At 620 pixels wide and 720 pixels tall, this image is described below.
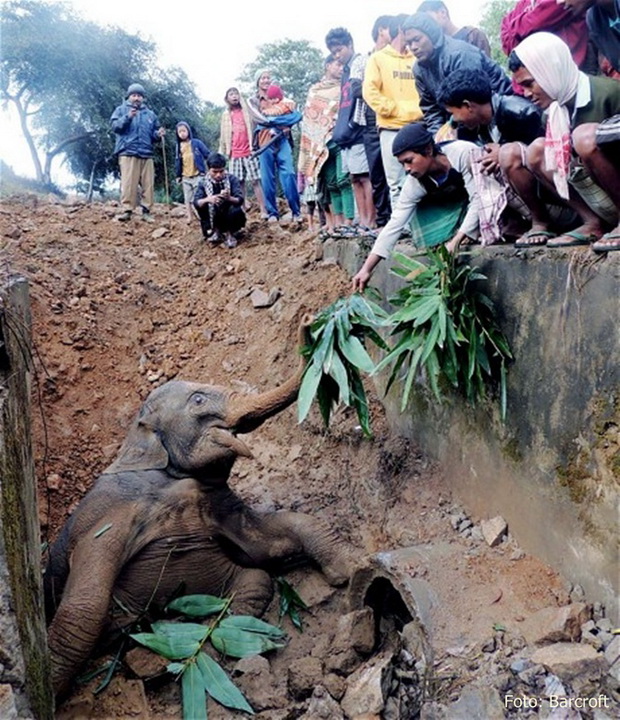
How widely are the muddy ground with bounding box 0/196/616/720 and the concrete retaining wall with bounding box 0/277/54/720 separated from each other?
23.1 inches

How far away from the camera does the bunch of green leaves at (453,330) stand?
3.97 meters

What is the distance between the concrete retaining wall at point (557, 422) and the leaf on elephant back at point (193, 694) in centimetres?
183

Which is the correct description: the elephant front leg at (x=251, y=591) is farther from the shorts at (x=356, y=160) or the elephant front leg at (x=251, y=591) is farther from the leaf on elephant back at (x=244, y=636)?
the shorts at (x=356, y=160)

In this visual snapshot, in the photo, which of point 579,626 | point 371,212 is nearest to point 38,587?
point 579,626

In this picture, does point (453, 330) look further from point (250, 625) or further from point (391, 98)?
point (391, 98)

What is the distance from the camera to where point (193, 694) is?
12.7 feet

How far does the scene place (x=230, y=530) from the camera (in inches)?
188

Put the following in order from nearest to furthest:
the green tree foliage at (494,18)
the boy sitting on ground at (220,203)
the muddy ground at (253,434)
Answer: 1. the muddy ground at (253,434)
2. the boy sitting on ground at (220,203)
3. the green tree foliage at (494,18)

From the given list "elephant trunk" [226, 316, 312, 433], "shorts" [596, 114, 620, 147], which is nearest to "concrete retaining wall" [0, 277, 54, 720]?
"elephant trunk" [226, 316, 312, 433]

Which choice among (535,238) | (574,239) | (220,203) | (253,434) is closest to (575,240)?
(574,239)

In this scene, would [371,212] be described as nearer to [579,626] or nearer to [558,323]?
[558,323]

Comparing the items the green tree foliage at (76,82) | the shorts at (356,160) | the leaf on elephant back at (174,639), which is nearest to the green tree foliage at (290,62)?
the green tree foliage at (76,82)

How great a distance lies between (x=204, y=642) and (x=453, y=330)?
226cm

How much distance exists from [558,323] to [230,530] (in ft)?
8.08
